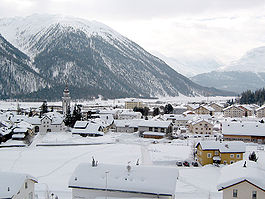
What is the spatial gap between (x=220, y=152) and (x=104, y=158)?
16.3m

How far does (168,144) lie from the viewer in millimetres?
58281

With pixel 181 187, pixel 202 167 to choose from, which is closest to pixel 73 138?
pixel 202 167

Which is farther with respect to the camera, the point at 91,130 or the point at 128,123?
the point at 128,123

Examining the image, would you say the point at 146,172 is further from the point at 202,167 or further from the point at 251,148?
the point at 251,148

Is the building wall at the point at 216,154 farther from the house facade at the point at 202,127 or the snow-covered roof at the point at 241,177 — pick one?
the house facade at the point at 202,127

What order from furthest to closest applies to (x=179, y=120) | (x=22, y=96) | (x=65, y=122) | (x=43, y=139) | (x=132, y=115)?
(x=22, y=96), (x=132, y=115), (x=179, y=120), (x=65, y=122), (x=43, y=139)

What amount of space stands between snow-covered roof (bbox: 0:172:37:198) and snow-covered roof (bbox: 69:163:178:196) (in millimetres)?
3477

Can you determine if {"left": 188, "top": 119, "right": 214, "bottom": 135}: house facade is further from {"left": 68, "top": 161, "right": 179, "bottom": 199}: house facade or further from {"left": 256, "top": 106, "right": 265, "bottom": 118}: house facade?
{"left": 68, "top": 161, "right": 179, "bottom": 199}: house facade

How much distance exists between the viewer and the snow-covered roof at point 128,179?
2075cm

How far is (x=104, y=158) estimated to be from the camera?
45.0 metres

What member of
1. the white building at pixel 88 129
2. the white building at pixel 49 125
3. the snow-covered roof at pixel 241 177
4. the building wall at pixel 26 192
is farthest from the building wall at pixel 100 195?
the white building at pixel 49 125

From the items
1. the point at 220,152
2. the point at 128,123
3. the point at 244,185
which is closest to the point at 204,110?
the point at 128,123

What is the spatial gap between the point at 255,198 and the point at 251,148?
118ft

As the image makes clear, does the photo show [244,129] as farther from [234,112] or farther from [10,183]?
[10,183]
